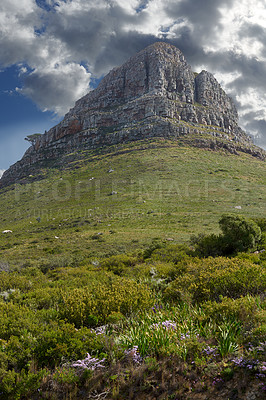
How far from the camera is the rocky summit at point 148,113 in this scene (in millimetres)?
105500

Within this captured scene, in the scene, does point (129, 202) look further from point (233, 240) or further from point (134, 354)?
point (134, 354)

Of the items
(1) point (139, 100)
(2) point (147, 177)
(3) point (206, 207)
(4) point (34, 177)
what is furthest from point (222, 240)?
(1) point (139, 100)

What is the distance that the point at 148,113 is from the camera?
116m

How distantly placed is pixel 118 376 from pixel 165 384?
0.76m

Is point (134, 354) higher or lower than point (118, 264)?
higher

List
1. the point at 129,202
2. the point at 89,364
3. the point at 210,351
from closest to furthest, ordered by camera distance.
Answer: the point at 210,351
the point at 89,364
the point at 129,202

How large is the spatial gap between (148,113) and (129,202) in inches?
3410

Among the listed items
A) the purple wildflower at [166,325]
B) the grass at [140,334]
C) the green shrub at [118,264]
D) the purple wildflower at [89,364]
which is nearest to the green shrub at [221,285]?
the grass at [140,334]

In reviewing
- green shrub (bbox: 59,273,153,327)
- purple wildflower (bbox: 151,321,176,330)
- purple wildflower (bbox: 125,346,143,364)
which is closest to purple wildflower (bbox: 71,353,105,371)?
purple wildflower (bbox: 125,346,143,364)

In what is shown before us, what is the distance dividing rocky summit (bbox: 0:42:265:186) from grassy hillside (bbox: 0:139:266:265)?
56.9 feet

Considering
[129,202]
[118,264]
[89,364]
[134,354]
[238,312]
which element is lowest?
[118,264]

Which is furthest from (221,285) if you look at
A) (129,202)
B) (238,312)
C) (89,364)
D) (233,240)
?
(129,202)

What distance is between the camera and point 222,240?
505 inches

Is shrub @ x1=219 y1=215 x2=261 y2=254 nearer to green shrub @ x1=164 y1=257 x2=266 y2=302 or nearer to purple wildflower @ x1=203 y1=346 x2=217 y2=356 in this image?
green shrub @ x1=164 y1=257 x2=266 y2=302
